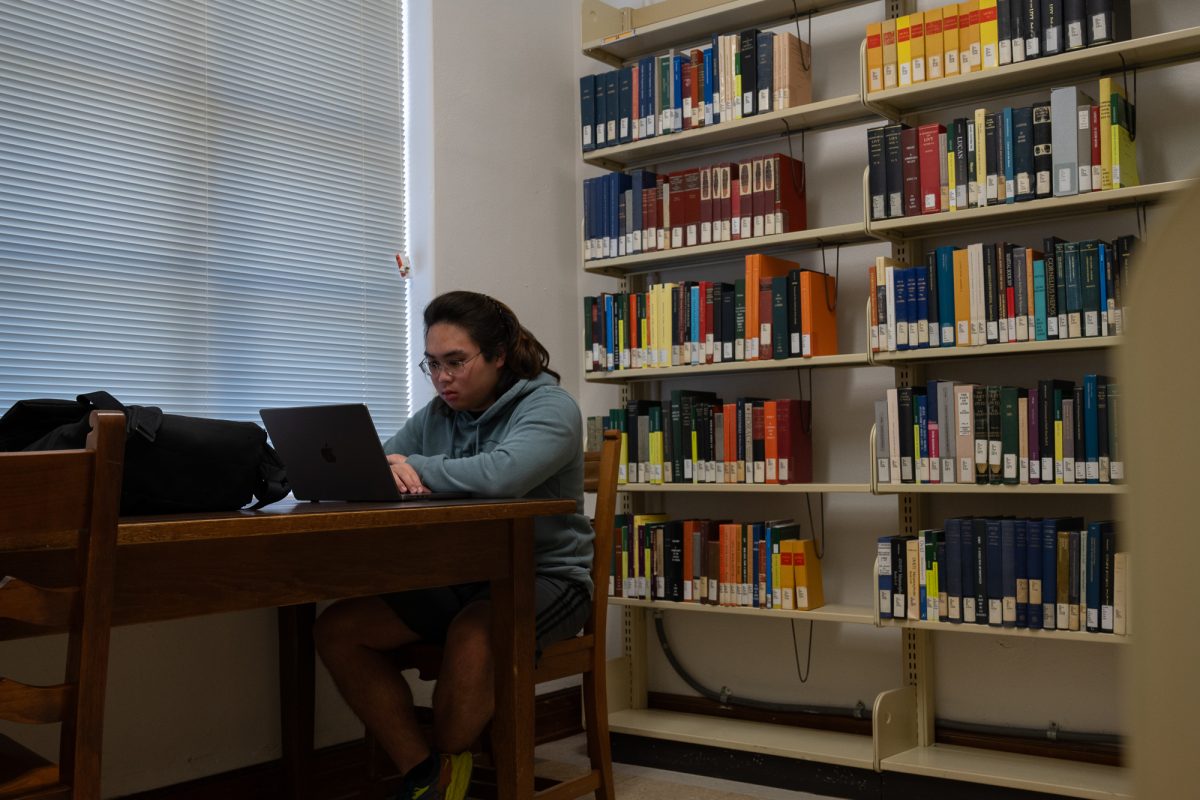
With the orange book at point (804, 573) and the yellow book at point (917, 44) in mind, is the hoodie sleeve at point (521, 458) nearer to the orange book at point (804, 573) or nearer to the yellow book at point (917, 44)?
the orange book at point (804, 573)

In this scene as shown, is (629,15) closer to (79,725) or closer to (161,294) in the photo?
(161,294)

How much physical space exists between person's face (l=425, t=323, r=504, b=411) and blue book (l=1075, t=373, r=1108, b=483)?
1312mm

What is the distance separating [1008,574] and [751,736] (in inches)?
33.4

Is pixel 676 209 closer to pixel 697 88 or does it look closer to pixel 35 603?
pixel 697 88

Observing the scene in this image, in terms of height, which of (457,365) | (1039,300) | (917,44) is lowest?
(457,365)

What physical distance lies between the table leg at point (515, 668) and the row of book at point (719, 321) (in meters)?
1.23

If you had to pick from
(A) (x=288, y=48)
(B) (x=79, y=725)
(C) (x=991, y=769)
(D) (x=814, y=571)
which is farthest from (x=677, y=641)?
(B) (x=79, y=725)

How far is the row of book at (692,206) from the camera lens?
3.01 metres

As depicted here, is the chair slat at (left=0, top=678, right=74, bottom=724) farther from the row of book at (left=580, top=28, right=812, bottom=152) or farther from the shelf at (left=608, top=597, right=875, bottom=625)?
the row of book at (left=580, top=28, right=812, bottom=152)

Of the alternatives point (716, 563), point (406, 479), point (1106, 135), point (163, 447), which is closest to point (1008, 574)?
point (716, 563)

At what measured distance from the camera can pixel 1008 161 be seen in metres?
2.55

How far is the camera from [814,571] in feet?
9.62

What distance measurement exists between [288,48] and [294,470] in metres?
1.45

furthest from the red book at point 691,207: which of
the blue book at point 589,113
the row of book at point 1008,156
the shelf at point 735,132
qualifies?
the row of book at point 1008,156
